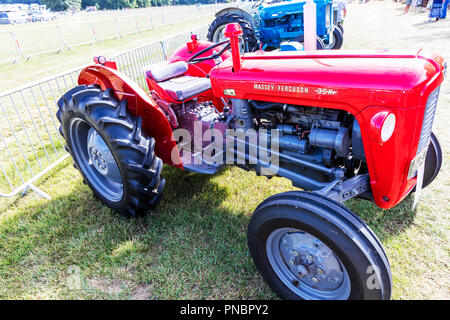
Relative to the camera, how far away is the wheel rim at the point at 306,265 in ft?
6.30

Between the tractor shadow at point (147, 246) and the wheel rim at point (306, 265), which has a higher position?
the wheel rim at point (306, 265)

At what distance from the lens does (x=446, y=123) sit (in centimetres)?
421

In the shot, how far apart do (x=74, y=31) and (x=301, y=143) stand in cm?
2487

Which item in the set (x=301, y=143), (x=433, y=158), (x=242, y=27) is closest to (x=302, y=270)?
(x=301, y=143)

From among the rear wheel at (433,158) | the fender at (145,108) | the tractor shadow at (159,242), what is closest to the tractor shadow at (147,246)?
the tractor shadow at (159,242)

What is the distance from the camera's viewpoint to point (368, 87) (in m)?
1.79

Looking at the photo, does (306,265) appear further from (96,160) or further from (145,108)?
(96,160)

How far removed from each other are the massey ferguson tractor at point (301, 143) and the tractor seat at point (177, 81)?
32 mm

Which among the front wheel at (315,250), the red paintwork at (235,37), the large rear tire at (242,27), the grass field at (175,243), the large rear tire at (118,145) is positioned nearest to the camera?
the front wheel at (315,250)

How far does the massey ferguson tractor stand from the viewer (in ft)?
5.69

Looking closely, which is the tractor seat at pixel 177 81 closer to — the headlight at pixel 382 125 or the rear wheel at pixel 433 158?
the headlight at pixel 382 125
